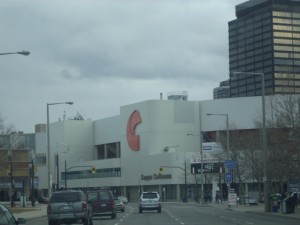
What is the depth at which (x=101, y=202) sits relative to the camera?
44688mm

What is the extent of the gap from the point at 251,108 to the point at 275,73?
124ft

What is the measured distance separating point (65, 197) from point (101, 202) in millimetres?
12349

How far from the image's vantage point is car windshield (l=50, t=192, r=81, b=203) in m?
32.4

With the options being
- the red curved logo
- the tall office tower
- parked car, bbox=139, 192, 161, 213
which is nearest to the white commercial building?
the red curved logo

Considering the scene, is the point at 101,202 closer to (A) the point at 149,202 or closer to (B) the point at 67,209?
(B) the point at 67,209

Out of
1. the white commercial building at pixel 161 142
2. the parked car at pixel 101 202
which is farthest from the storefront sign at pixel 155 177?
the parked car at pixel 101 202

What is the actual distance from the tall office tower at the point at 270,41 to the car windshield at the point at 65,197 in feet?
415

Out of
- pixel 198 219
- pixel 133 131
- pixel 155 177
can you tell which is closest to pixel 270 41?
pixel 133 131

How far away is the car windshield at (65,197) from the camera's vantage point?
32.4 meters

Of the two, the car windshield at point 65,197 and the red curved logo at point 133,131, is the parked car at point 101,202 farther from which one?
the red curved logo at point 133,131

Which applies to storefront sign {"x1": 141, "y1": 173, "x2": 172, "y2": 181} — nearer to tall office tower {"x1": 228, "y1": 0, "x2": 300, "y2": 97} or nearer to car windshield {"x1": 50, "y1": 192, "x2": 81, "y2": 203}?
tall office tower {"x1": 228, "y1": 0, "x2": 300, "y2": 97}

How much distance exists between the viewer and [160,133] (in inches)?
4983

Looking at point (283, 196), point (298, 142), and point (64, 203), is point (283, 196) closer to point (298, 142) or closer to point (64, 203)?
point (298, 142)

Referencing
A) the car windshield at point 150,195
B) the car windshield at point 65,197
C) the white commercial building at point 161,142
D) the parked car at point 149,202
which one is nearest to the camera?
the car windshield at point 65,197
